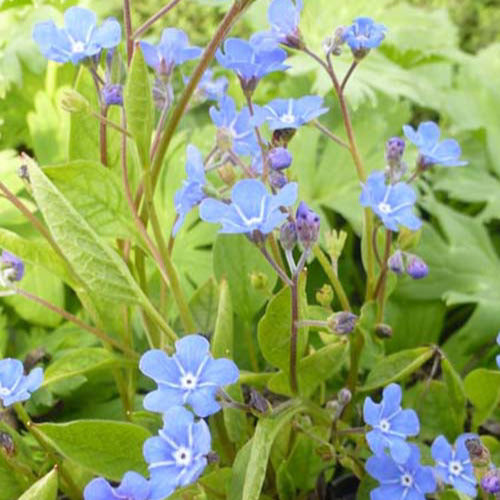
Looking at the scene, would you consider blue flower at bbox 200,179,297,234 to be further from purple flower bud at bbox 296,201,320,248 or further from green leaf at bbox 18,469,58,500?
green leaf at bbox 18,469,58,500

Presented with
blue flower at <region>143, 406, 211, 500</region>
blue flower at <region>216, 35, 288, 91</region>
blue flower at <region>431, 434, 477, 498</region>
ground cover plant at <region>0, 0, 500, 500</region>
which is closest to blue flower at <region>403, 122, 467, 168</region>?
ground cover plant at <region>0, 0, 500, 500</region>

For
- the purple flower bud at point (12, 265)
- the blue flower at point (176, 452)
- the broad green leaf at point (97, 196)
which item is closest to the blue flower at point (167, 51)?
the broad green leaf at point (97, 196)

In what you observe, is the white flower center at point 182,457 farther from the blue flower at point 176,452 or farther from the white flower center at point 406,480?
the white flower center at point 406,480

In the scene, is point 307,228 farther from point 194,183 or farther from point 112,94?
point 112,94

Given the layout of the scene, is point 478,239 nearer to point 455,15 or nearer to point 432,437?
point 432,437

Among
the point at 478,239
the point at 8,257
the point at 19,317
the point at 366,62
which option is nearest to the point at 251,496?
the point at 8,257

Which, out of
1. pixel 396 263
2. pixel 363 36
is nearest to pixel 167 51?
pixel 363 36
